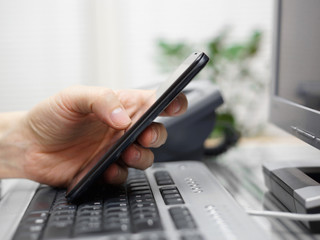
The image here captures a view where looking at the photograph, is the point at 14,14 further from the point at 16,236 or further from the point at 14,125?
the point at 16,236

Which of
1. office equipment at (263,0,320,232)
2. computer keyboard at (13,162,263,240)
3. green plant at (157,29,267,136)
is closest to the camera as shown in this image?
computer keyboard at (13,162,263,240)

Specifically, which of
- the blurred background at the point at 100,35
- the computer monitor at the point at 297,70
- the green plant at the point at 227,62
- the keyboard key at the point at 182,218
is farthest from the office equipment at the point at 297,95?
the blurred background at the point at 100,35

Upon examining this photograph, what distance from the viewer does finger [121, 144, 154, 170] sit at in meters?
0.61

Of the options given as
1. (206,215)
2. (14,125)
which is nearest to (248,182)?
(206,215)

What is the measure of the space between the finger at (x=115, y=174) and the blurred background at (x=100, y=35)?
109cm

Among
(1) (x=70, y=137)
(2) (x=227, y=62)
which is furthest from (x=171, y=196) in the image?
(2) (x=227, y=62)

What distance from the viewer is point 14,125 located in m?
0.69

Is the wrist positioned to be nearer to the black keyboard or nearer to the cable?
the black keyboard

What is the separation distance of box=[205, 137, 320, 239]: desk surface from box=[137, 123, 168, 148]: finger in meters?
0.14

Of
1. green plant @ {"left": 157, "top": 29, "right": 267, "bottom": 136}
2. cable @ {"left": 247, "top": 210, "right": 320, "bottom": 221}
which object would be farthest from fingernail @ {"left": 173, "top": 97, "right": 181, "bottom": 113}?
green plant @ {"left": 157, "top": 29, "right": 267, "bottom": 136}

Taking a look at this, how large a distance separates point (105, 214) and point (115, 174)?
0.16 meters

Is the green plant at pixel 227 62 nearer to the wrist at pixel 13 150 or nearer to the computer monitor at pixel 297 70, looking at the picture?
the computer monitor at pixel 297 70

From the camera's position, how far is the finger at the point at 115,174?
57cm

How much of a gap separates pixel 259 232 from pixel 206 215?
63mm
